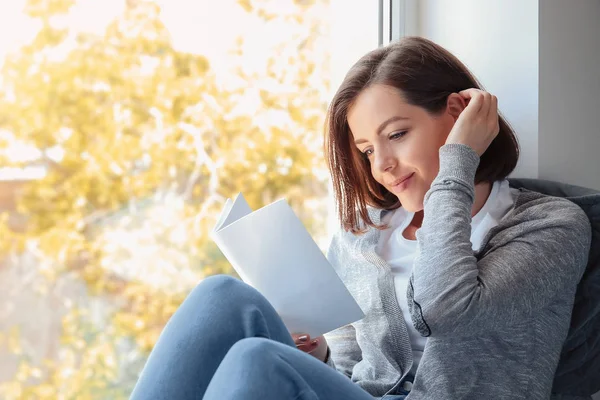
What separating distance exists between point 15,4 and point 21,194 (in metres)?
0.44

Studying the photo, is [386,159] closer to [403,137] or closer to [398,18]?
[403,137]

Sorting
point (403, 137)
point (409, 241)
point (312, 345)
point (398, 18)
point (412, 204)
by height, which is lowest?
point (312, 345)

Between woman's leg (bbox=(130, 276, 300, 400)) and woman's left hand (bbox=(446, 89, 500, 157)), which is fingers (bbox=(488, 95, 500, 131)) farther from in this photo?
woman's leg (bbox=(130, 276, 300, 400))

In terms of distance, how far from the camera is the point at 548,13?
1.40m

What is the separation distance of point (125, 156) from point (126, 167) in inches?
1.2

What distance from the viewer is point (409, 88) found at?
1264 millimetres

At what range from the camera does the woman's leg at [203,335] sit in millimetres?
949

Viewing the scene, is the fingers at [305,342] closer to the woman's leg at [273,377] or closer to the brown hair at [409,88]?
the brown hair at [409,88]

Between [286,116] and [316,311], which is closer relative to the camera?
[316,311]

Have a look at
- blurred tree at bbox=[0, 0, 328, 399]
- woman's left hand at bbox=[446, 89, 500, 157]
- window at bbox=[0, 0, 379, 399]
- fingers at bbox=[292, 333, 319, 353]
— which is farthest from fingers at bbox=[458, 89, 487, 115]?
blurred tree at bbox=[0, 0, 328, 399]

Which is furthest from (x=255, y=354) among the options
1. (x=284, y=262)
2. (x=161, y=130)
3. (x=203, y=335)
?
(x=161, y=130)

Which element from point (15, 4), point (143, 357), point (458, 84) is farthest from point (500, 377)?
point (15, 4)

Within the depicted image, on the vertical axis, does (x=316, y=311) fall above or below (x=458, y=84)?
below

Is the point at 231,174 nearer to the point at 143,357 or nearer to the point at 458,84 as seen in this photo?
the point at 143,357
